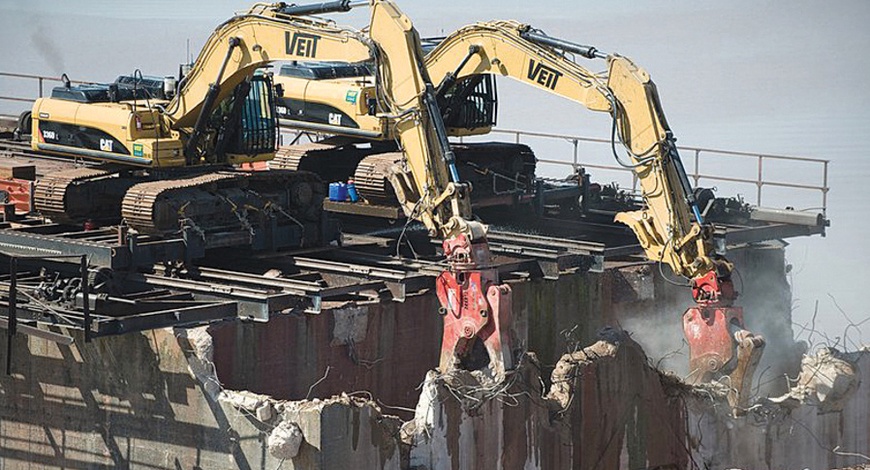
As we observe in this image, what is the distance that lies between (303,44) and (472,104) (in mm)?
7758

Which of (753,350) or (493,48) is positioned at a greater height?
(493,48)

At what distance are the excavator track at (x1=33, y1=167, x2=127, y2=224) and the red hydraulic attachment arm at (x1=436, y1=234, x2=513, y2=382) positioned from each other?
7360 millimetres

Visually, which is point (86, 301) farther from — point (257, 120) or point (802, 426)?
point (802, 426)

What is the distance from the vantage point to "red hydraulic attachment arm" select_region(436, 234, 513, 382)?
28766mm

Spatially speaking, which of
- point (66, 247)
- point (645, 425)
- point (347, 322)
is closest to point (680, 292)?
point (645, 425)

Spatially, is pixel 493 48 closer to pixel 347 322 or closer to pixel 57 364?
pixel 347 322

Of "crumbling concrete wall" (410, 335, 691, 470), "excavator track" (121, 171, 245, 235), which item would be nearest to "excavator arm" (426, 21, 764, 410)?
"crumbling concrete wall" (410, 335, 691, 470)

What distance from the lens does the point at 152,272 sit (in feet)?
103

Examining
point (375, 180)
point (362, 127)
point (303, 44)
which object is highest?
point (303, 44)

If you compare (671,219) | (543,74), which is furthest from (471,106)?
(671,219)

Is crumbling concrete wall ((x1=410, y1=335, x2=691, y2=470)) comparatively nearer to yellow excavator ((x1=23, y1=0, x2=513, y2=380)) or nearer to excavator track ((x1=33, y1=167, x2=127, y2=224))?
yellow excavator ((x1=23, y1=0, x2=513, y2=380))

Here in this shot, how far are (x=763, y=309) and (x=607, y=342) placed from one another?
8.03 m

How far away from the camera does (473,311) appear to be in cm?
2905

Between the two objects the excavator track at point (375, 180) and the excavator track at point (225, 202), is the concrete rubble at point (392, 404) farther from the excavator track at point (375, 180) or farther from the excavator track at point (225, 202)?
the excavator track at point (375, 180)
